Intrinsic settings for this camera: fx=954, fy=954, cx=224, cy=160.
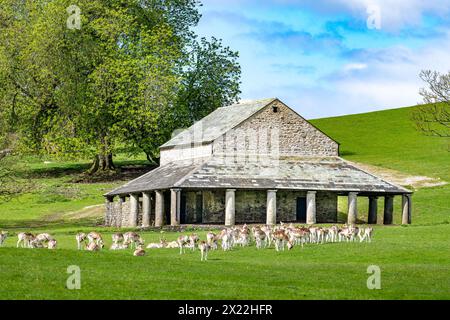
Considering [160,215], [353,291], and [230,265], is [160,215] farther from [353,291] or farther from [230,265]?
[353,291]

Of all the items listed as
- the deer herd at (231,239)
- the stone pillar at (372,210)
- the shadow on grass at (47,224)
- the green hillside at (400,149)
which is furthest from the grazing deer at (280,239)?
the stone pillar at (372,210)

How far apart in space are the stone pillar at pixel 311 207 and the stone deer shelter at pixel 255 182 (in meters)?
0.07

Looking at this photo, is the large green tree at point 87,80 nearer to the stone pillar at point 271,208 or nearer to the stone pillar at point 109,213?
the stone pillar at point 109,213

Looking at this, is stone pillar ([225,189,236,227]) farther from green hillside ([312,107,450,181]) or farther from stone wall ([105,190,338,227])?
green hillside ([312,107,450,181])

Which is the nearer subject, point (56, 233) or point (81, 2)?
point (56, 233)

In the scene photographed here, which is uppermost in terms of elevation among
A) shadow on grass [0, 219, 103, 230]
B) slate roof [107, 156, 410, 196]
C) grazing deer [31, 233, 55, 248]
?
slate roof [107, 156, 410, 196]

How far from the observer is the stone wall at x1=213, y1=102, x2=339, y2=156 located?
70.2 metres

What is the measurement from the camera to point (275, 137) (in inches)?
2798

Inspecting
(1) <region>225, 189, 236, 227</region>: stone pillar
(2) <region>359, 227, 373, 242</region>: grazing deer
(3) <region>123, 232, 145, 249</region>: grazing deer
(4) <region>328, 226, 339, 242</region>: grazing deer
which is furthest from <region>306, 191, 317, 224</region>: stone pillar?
(3) <region>123, 232, 145, 249</region>: grazing deer

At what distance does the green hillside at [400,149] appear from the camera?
74.5 metres

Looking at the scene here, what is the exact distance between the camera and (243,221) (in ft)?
220

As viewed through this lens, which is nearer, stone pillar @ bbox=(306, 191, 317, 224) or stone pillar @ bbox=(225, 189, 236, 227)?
stone pillar @ bbox=(225, 189, 236, 227)
